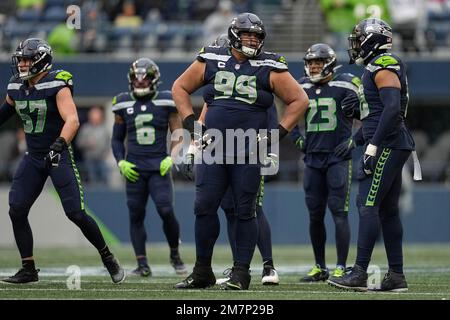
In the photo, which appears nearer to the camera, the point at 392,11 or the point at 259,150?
the point at 259,150

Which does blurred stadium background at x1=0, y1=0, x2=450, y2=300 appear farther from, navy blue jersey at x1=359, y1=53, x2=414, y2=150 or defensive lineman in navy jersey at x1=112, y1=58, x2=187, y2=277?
navy blue jersey at x1=359, y1=53, x2=414, y2=150

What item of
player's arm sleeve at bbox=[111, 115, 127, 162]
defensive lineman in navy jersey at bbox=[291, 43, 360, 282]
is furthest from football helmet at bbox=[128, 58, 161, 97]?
defensive lineman in navy jersey at bbox=[291, 43, 360, 282]

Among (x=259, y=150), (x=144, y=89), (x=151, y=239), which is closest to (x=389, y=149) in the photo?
(x=259, y=150)

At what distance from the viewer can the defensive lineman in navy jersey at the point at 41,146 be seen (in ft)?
29.2

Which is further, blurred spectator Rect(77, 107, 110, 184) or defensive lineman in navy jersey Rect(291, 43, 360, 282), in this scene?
blurred spectator Rect(77, 107, 110, 184)

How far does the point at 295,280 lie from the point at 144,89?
2574 mm

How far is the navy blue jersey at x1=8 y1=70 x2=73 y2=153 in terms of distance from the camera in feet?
29.5

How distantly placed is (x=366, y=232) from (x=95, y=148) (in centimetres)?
1077

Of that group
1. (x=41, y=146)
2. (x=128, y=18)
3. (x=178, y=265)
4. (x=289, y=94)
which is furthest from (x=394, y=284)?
(x=128, y=18)

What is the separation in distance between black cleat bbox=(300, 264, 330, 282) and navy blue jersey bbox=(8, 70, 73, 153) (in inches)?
100

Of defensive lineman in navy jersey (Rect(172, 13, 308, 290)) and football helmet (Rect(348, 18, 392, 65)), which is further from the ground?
football helmet (Rect(348, 18, 392, 65))

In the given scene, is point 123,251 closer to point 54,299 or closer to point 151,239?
point 151,239

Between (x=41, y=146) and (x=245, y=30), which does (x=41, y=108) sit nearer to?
(x=41, y=146)

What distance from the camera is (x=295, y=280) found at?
984 cm
